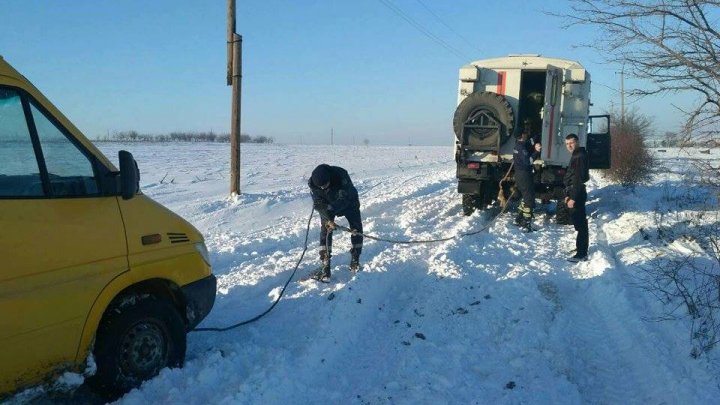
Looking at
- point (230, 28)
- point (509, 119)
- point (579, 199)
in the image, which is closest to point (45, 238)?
point (579, 199)

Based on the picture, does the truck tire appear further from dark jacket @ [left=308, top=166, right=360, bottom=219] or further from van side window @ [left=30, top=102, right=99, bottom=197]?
van side window @ [left=30, top=102, right=99, bottom=197]

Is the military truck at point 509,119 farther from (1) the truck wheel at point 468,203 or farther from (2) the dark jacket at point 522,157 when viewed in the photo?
(2) the dark jacket at point 522,157

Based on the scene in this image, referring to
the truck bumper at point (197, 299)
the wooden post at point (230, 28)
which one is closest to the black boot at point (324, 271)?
the truck bumper at point (197, 299)

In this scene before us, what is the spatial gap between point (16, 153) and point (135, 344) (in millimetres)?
1552

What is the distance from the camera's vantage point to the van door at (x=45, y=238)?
306 cm

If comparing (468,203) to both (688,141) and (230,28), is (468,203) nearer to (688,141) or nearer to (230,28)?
(688,141)

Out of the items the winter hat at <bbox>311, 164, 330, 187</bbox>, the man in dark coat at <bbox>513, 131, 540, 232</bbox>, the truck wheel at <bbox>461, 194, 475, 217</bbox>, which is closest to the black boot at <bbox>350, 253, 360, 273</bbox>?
the winter hat at <bbox>311, 164, 330, 187</bbox>

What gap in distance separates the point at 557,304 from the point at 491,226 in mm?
4482

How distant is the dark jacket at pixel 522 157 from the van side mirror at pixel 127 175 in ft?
27.6

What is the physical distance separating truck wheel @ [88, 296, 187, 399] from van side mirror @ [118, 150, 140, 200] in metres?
0.81

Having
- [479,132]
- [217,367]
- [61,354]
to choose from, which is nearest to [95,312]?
[61,354]

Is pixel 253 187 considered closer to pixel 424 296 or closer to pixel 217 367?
pixel 424 296

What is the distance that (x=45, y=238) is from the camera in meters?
3.19

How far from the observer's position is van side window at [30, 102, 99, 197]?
11.0 feet
